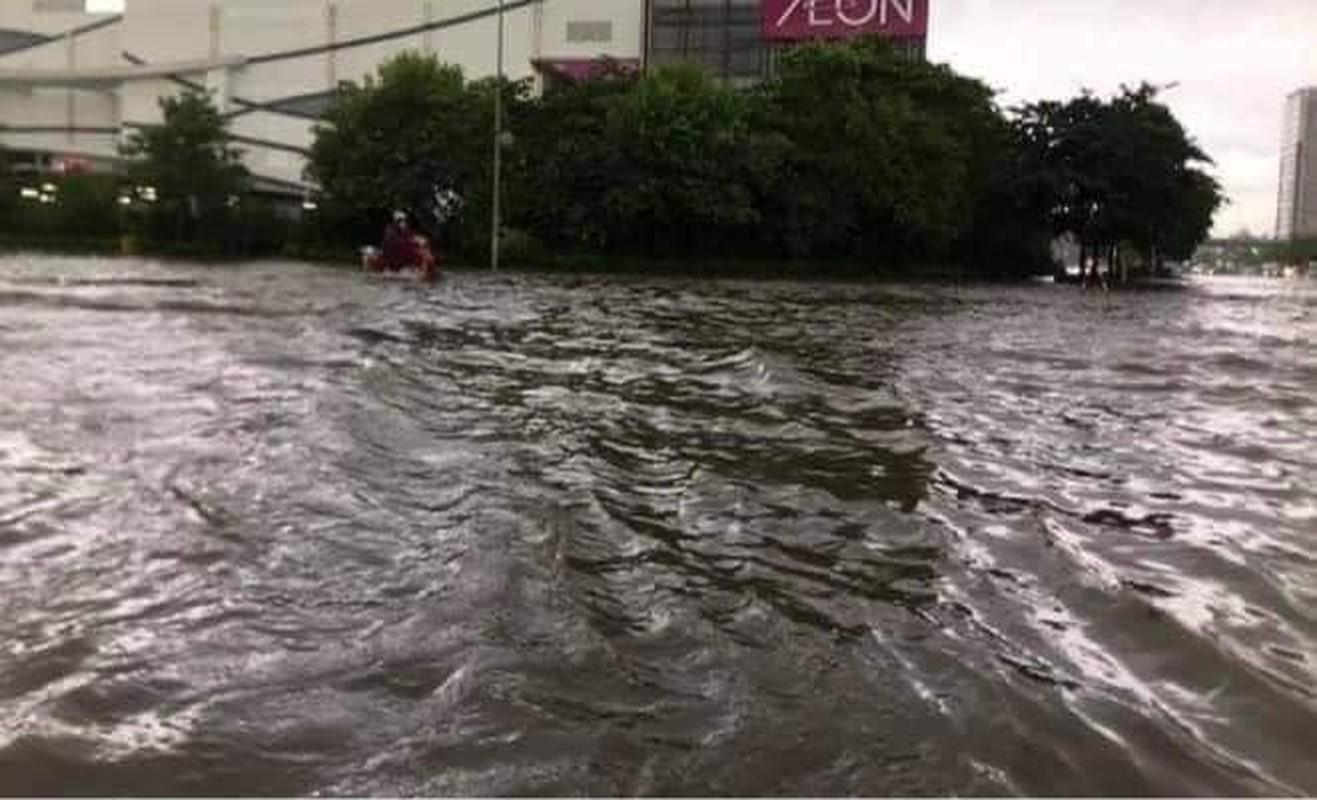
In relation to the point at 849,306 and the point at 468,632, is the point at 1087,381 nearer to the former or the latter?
the point at 468,632

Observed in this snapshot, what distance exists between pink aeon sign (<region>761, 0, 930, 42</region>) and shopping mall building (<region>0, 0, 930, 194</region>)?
0.93 ft

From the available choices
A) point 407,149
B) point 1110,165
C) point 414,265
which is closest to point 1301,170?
point 1110,165

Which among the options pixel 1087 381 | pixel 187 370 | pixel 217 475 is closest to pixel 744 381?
pixel 1087 381

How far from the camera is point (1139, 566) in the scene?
4.67 meters

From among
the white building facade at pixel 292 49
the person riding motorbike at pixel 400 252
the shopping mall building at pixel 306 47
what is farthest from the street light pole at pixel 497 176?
the white building facade at pixel 292 49

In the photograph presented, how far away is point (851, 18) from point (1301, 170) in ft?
265

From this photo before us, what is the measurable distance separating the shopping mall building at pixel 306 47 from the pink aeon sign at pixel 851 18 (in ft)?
0.93

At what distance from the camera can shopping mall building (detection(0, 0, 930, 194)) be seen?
7169 cm

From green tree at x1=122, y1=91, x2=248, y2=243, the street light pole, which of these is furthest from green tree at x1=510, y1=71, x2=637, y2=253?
green tree at x1=122, y1=91, x2=248, y2=243

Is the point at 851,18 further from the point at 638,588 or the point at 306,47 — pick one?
the point at 638,588

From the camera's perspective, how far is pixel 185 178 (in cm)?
5081

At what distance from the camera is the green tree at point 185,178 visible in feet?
167

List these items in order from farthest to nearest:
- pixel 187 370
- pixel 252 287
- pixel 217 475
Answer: pixel 252 287 → pixel 187 370 → pixel 217 475

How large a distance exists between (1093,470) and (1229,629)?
271 cm
